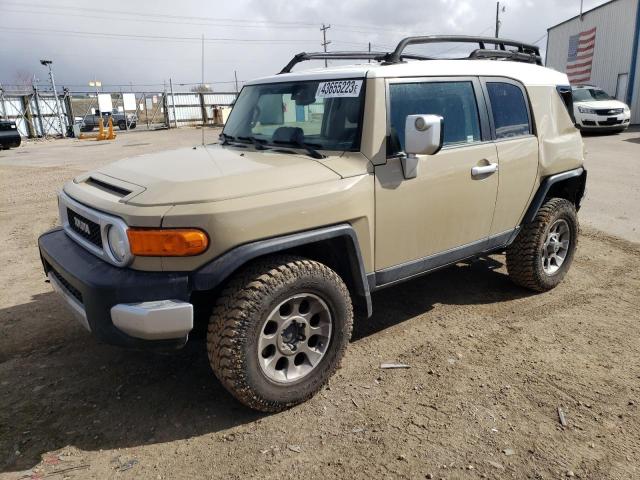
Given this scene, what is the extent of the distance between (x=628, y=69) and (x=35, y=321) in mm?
28492

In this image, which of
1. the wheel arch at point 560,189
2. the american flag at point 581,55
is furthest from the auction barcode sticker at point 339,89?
the american flag at point 581,55

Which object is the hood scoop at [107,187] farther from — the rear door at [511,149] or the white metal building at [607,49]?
the white metal building at [607,49]

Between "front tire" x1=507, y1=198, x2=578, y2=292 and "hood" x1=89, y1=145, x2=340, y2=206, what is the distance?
2.30 metres

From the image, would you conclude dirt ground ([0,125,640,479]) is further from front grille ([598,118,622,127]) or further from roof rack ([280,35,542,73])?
front grille ([598,118,622,127])

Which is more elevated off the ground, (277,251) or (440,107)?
(440,107)

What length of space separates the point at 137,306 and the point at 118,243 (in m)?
0.36

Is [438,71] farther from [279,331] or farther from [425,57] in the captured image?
[279,331]

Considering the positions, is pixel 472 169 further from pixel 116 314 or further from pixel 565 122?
pixel 116 314

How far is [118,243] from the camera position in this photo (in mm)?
2658

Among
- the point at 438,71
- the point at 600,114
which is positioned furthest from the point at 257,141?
the point at 600,114

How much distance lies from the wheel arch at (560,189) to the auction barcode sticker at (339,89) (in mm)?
2085

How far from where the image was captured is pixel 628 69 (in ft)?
81.9

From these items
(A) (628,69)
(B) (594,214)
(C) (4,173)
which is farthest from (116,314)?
(A) (628,69)

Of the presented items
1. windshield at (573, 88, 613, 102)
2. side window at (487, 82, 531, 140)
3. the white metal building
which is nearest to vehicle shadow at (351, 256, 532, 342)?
side window at (487, 82, 531, 140)
